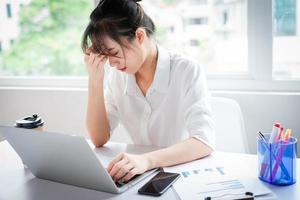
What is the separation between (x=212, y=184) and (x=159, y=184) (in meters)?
0.14

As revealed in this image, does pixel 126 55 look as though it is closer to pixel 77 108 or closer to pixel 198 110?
pixel 198 110

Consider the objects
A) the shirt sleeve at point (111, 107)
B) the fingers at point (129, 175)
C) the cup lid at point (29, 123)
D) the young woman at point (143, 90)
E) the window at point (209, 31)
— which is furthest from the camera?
the window at point (209, 31)

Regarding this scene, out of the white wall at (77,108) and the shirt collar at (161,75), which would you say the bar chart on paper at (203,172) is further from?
the white wall at (77,108)

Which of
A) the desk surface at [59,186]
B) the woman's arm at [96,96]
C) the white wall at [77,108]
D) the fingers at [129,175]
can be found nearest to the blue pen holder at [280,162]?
the desk surface at [59,186]

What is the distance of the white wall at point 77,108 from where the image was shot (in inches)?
79.0

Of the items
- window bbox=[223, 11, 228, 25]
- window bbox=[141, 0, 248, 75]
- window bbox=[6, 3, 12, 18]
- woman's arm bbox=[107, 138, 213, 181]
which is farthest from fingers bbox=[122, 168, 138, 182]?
window bbox=[6, 3, 12, 18]

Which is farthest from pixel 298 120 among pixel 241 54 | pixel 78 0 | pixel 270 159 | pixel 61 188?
pixel 78 0

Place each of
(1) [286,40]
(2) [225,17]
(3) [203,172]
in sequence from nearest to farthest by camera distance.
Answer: (3) [203,172], (1) [286,40], (2) [225,17]

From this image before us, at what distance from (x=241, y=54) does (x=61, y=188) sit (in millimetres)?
1377

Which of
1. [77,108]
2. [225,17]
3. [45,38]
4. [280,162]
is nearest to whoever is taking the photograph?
[280,162]

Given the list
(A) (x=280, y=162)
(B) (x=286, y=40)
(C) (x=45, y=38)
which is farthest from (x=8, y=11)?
(A) (x=280, y=162)

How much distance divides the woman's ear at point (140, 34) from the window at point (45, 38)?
1074 millimetres

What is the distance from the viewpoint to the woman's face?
1.45 m

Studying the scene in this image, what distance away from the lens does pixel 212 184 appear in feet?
3.64
